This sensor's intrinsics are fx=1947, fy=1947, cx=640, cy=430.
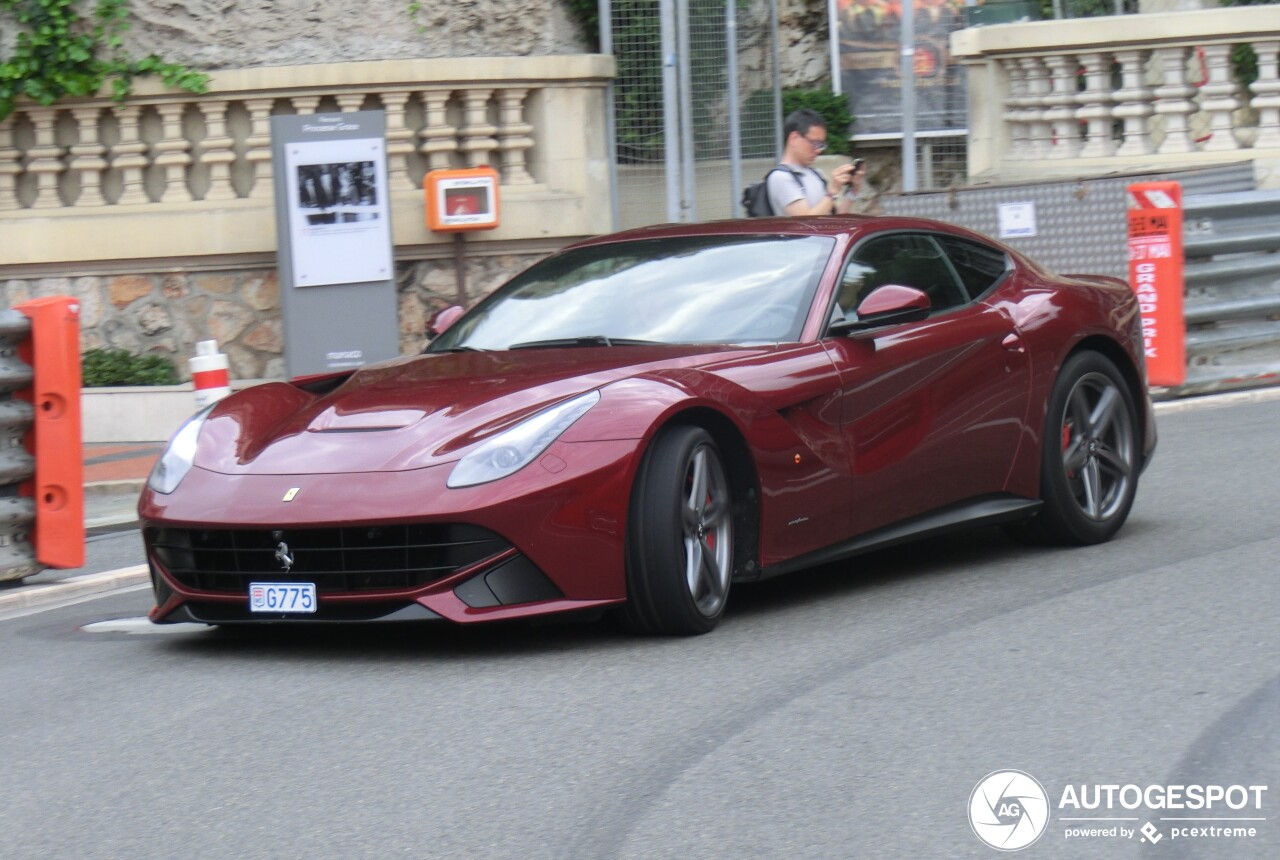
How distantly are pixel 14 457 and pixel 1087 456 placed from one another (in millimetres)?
4232

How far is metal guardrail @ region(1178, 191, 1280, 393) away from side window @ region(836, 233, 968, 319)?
5.44 metres

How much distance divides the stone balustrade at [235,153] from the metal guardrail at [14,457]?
7.04 m

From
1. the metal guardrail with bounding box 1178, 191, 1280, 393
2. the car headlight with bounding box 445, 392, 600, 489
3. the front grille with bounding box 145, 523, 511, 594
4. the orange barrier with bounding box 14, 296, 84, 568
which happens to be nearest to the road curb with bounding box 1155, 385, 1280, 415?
the metal guardrail with bounding box 1178, 191, 1280, 393

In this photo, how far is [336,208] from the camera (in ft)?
45.4

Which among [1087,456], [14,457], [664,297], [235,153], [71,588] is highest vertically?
[235,153]

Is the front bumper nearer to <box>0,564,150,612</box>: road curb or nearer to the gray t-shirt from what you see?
<box>0,564,150,612</box>: road curb

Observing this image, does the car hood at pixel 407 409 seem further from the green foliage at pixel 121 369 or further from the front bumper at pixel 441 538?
the green foliage at pixel 121 369

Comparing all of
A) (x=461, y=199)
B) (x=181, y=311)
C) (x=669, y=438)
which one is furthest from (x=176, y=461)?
(x=181, y=311)

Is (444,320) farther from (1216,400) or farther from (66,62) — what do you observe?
(66,62)

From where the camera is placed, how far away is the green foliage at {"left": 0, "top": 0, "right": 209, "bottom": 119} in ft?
47.1

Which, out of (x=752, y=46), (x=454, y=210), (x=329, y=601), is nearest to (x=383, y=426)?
(x=329, y=601)

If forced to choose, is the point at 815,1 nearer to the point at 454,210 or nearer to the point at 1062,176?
the point at 1062,176

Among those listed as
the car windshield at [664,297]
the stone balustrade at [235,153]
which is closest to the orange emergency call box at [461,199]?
the stone balustrade at [235,153]

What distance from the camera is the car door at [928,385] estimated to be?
6629 mm
